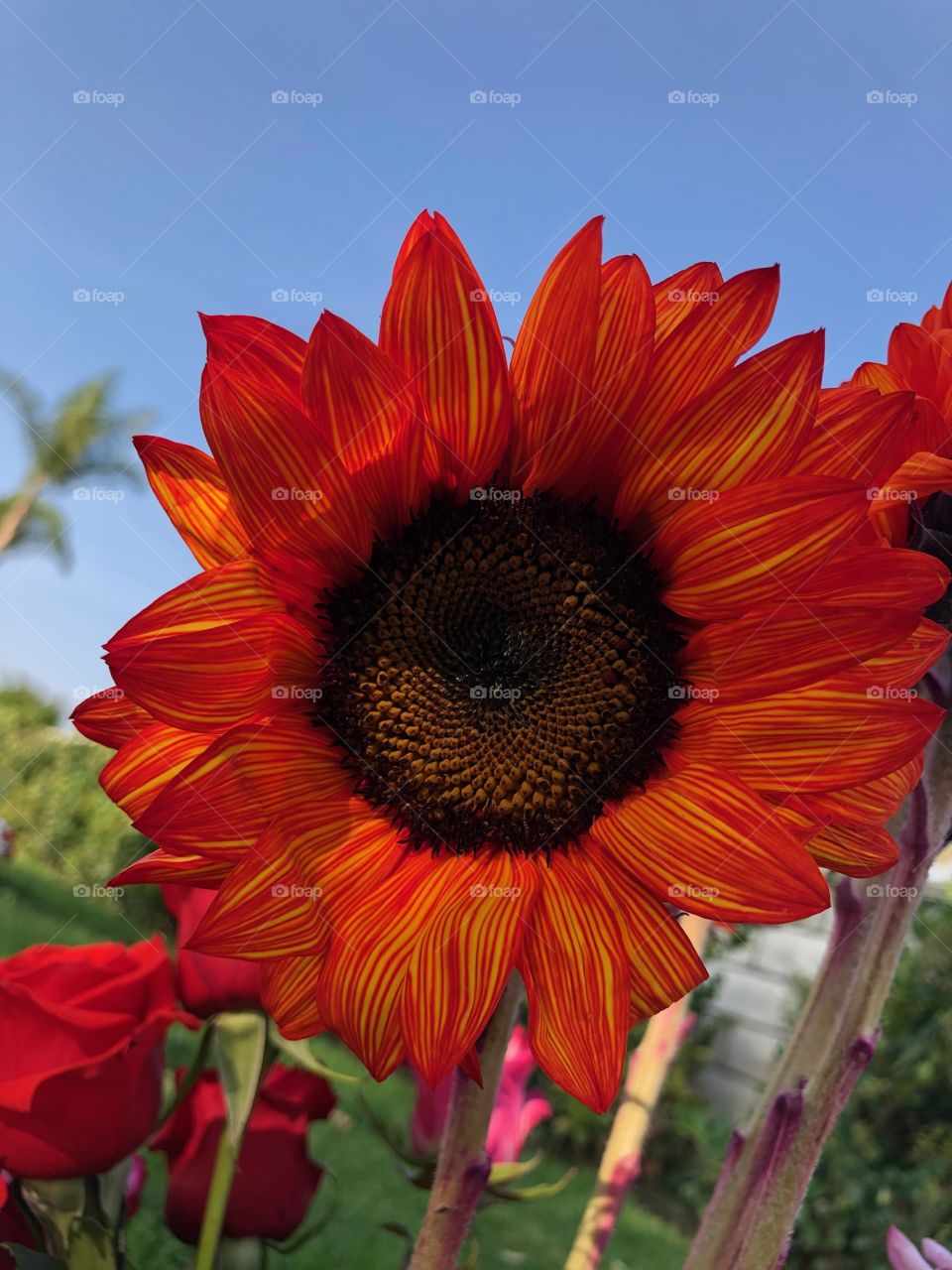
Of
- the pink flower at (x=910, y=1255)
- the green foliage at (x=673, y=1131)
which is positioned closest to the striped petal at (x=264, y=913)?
the pink flower at (x=910, y=1255)

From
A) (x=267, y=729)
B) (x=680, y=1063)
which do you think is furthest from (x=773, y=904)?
(x=680, y=1063)

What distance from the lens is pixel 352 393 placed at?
0.31m

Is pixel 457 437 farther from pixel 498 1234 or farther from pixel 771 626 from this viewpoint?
pixel 498 1234

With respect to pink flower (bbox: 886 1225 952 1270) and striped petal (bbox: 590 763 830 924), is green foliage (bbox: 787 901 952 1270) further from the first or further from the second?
striped petal (bbox: 590 763 830 924)

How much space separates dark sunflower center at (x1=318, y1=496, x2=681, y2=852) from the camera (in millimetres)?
359

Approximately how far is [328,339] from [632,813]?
0.18m

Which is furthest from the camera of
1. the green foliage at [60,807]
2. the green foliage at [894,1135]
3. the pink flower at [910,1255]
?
the green foliage at [60,807]

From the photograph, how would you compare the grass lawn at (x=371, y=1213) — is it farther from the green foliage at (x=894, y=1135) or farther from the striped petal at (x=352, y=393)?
the green foliage at (x=894, y=1135)

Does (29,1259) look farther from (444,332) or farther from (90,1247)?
(444,332)

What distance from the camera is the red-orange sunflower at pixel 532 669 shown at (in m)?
0.28

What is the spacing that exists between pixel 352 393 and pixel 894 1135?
126 inches

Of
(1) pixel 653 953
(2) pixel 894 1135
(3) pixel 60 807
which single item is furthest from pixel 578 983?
(3) pixel 60 807

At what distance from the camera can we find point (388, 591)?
0.39 meters

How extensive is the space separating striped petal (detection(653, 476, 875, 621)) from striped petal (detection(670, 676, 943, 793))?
0.11 ft
